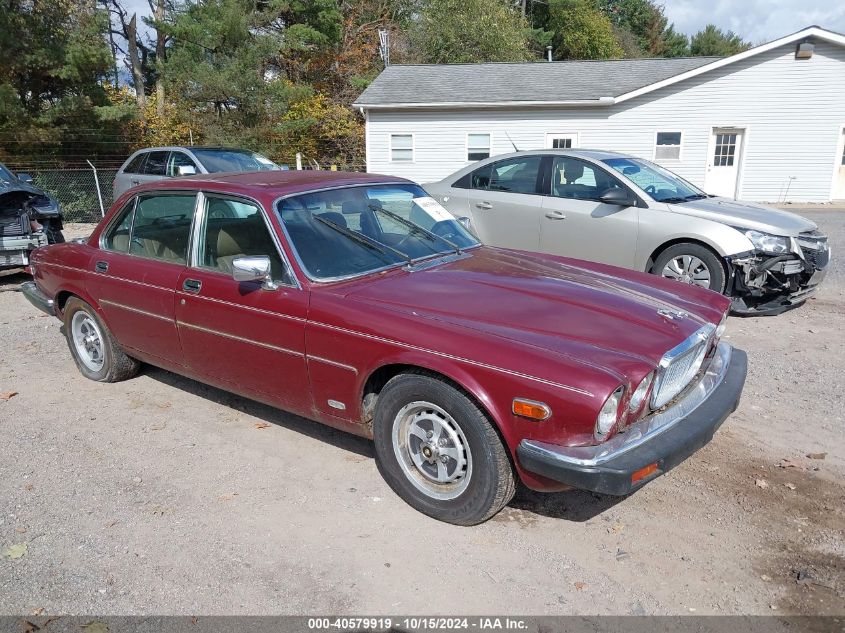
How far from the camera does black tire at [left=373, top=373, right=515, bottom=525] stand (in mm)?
3133

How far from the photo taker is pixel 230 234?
429 centimetres

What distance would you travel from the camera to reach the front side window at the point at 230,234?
4.06 metres

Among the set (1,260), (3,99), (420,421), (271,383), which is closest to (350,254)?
(271,383)

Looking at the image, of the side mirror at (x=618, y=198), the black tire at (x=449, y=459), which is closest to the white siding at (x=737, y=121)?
the side mirror at (x=618, y=198)

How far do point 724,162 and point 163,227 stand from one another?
62.8 feet

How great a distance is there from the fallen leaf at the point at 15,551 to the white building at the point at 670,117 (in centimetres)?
1720

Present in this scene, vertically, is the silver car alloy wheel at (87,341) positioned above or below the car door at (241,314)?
below

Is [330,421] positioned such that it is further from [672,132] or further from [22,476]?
[672,132]

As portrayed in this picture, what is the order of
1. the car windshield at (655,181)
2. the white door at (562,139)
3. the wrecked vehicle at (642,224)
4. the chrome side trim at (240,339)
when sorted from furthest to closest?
the white door at (562,139) < the car windshield at (655,181) < the wrecked vehicle at (642,224) < the chrome side trim at (240,339)

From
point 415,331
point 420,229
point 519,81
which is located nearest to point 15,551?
point 415,331

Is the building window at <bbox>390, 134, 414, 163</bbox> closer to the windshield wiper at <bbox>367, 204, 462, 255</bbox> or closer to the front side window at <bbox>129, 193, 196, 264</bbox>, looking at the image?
the front side window at <bbox>129, 193, 196, 264</bbox>

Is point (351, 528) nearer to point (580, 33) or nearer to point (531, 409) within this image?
point (531, 409)

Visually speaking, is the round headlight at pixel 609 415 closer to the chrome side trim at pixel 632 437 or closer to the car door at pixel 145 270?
the chrome side trim at pixel 632 437

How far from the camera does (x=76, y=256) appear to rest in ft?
17.1
